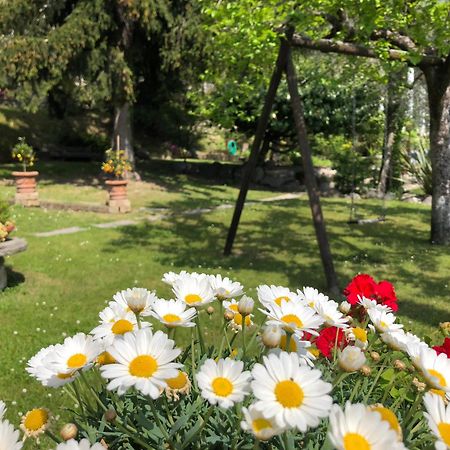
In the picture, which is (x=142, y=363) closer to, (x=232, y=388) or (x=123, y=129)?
(x=232, y=388)

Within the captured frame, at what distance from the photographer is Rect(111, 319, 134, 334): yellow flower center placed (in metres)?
1.27

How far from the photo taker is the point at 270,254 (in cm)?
844

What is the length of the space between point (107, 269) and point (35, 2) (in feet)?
40.9

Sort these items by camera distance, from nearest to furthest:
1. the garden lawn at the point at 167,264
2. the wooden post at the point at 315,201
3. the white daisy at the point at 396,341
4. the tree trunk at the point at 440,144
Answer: the white daisy at the point at 396,341 < the garden lawn at the point at 167,264 < the wooden post at the point at 315,201 < the tree trunk at the point at 440,144

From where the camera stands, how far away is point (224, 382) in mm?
1007

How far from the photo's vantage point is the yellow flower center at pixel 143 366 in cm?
98

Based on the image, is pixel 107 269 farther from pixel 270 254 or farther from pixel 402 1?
pixel 402 1

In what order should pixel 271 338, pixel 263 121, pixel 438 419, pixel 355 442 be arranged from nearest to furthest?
pixel 355 442, pixel 438 419, pixel 271 338, pixel 263 121

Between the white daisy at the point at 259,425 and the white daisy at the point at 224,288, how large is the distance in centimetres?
53

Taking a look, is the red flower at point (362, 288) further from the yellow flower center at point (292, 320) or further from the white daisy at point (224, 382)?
the white daisy at point (224, 382)

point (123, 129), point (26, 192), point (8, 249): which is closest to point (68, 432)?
point (8, 249)

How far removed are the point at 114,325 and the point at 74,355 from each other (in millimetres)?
147

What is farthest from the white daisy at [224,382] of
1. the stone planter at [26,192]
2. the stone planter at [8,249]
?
the stone planter at [26,192]

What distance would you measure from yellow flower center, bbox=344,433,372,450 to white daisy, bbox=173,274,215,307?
61cm
